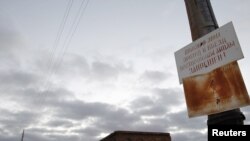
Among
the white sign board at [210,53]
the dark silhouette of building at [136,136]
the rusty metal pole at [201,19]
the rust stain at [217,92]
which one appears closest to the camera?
the rust stain at [217,92]

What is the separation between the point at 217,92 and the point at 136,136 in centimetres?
3860

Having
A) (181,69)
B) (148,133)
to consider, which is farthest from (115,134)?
(181,69)

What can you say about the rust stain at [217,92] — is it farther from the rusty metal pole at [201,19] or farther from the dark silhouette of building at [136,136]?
the dark silhouette of building at [136,136]

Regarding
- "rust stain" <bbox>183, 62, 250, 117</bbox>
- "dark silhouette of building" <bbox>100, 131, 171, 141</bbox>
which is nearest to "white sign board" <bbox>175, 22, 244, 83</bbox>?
"rust stain" <bbox>183, 62, 250, 117</bbox>

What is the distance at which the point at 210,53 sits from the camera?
298 centimetres

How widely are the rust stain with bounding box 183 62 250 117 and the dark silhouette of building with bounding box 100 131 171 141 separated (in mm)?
36268

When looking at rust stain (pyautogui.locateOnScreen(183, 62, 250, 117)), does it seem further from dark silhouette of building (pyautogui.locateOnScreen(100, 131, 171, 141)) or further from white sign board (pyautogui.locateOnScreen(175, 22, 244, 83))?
dark silhouette of building (pyautogui.locateOnScreen(100, 131, 171, 141))

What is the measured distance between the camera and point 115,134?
38.3 meters

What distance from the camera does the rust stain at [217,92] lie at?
2592 millimetres

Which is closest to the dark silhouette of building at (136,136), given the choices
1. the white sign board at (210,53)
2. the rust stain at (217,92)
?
the white sign board at (210,53)

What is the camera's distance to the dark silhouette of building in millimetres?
38188

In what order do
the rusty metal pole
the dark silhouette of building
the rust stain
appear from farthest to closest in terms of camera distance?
the dark silhouette of building, the rusty metal pole, the rust stain

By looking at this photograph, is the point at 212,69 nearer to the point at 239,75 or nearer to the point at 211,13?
the point at 239,75

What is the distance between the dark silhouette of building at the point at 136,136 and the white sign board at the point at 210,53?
36158 mm
